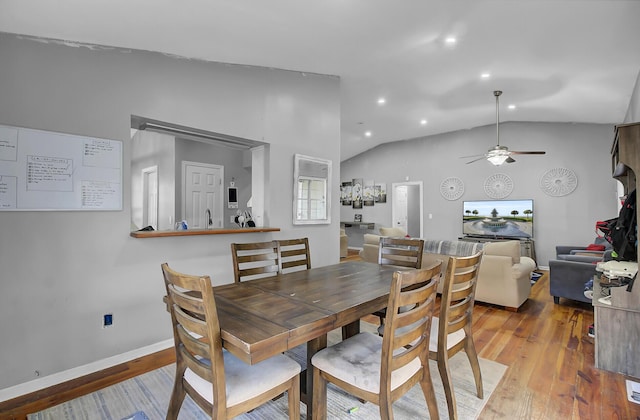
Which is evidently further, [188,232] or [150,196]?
[150,196]

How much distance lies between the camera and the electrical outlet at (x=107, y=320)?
2.39 m

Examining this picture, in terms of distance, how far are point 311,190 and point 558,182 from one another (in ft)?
18.4

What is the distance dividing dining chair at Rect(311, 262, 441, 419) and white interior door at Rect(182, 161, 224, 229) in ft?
13.3

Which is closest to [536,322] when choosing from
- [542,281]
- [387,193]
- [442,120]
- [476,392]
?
[476,392]

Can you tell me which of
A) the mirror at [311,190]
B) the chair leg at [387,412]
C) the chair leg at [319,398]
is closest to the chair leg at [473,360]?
the chair leg at [387,412]

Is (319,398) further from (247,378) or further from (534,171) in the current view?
(534,171)

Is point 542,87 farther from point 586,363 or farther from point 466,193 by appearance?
point 586,363

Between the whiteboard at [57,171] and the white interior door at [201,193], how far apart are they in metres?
2.60

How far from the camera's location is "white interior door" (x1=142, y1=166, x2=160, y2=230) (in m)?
5.29

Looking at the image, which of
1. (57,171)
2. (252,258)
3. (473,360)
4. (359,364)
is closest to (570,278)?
(473,360)

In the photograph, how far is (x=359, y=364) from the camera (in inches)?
60.2

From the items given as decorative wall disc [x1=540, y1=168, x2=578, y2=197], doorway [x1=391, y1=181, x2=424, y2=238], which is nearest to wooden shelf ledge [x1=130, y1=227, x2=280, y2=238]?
doorway [x1=391, y1=181, x2=424, y2=238]

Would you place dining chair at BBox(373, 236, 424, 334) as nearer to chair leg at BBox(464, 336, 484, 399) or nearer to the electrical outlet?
chair leg at BBox(464, 336, 484, 399)

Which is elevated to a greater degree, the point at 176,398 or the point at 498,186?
the point at 498,186
